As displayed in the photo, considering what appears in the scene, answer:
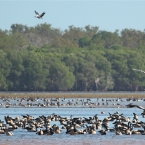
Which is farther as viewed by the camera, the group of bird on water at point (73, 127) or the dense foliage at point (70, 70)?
the dense foliage at point (70, 70)

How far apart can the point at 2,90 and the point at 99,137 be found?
69.4 meters

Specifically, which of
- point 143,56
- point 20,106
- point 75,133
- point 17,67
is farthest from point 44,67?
point 75,133

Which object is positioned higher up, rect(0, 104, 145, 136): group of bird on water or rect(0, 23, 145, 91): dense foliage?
rect(0, 23, 145, 91): dense foliage

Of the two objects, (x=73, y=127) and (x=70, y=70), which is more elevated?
(x=70, y=70)

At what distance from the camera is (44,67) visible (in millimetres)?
99688

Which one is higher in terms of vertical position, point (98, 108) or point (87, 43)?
point (87, 43)

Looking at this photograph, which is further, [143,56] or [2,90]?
[143,56]

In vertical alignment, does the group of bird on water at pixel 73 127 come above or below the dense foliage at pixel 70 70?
below

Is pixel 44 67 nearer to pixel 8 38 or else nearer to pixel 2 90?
pixel 2 90

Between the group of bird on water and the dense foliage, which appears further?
the dense foliage

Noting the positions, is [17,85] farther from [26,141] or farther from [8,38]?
[26,141]

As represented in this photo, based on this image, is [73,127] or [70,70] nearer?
[73,127]

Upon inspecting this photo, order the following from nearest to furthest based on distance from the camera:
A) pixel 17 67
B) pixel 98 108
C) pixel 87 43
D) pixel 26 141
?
pixel 26 141
pixel 98 108
pixel 17 67
pixel 87 43

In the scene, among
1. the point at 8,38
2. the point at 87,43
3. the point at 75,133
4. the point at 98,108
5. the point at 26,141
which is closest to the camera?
the point at 26,141
